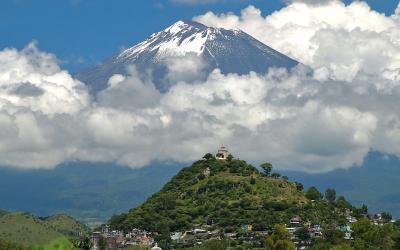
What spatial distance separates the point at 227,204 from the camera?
413 feet

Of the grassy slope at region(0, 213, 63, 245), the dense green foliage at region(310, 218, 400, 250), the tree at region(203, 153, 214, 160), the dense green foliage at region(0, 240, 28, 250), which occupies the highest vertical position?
the tree at region(203, 153, 214, 160)

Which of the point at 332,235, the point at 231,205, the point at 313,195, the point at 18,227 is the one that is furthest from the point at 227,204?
the point at 18,227

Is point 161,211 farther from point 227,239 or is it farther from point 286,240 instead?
point 286,240

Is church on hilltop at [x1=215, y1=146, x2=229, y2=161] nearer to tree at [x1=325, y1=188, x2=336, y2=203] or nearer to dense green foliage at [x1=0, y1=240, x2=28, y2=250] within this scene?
tree at [x1=325, y1=188, x2=336, y2=203]

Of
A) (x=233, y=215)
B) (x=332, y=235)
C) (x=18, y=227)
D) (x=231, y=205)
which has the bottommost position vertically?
(x=332, y=235)

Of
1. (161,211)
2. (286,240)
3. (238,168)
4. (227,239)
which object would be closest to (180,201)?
(161,211)

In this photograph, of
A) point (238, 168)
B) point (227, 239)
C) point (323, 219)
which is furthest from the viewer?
point (238, 168)

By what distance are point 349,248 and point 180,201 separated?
167ft

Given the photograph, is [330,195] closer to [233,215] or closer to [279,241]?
[233,215]

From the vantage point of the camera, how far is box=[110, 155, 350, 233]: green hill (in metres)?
120

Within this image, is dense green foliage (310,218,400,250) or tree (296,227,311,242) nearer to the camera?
dense green foliage (310,218,400,250)

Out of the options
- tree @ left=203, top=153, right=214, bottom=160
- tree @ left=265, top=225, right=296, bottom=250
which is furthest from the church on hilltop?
tree @ left=265, top=225, right=296, bottom=250

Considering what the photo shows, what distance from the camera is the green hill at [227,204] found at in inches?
4705

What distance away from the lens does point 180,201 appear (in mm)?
131500
